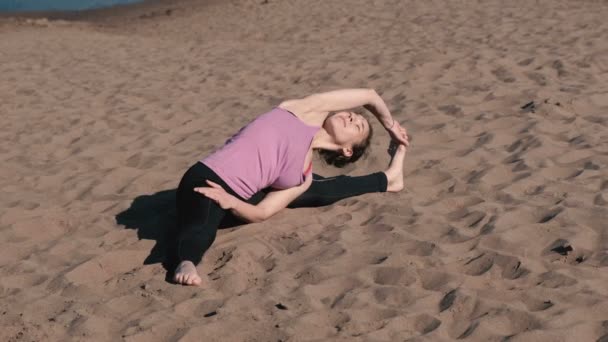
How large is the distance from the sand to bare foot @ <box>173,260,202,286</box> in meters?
0.04

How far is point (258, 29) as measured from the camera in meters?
12.9

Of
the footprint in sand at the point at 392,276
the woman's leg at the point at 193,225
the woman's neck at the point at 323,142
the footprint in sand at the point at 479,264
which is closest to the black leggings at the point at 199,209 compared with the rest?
the woman's leg at the point at 193,225

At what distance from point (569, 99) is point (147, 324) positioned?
426cm

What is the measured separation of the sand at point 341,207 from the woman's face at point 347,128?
0.41 meters

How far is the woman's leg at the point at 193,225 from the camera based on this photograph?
11.1 feet

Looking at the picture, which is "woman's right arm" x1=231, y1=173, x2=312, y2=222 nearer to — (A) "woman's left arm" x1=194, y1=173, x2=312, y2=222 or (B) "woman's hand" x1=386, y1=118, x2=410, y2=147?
(A) "woman's left arm" x1=194, y1=173, x2=312, y2=222

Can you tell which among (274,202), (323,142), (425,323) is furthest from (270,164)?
(425,323)

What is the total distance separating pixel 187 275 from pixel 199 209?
45 centimetres

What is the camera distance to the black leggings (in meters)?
3.52

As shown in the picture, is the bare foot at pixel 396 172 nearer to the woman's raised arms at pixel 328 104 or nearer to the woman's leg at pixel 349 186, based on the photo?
the woman's leg at pixel 349 186

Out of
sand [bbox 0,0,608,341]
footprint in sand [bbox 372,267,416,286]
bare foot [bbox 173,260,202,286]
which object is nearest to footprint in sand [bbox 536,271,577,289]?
sand [bbox 0,0,608,341]

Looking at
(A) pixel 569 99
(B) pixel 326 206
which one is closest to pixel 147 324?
(B) pixel 326 206

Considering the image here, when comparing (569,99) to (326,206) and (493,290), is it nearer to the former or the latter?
(326,206)

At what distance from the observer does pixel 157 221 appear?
13.9ft
